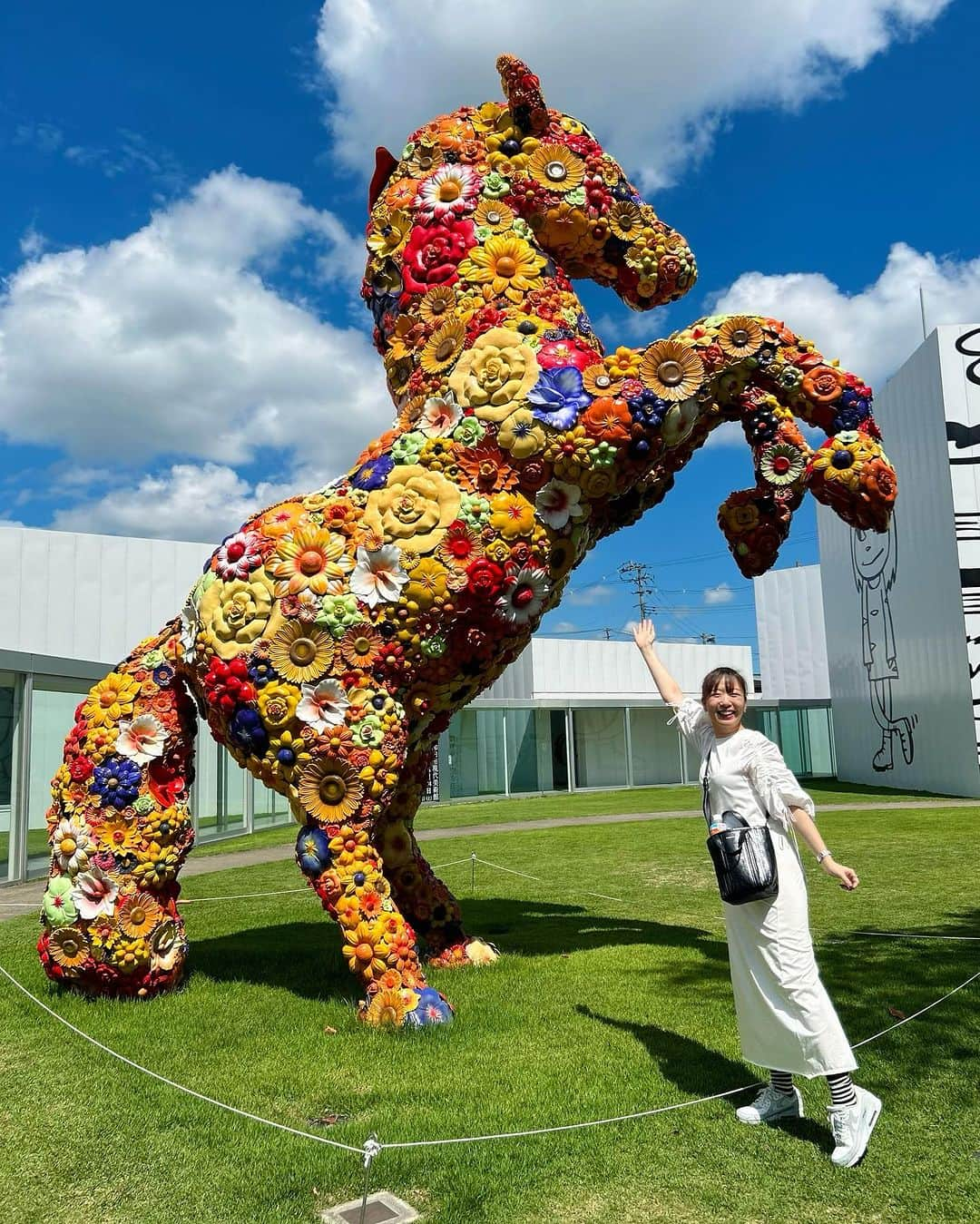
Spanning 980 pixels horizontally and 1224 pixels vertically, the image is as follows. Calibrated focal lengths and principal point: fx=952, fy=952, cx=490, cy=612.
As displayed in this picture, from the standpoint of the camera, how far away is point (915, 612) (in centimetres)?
2017

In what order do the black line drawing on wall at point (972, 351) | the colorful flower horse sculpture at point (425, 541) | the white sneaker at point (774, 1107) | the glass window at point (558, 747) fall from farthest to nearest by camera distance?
the glass window at point (558, 747)
the black line drawing on wall at point (972, 351)
the colorful flower horse sculpture at point (425, 541)
the white sneaker at point (774, 1107)

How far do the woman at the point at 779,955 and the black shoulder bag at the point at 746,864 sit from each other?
103 millimetres

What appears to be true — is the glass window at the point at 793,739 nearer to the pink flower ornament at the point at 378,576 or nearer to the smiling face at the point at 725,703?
the pink flower ornament at the point at 378,576

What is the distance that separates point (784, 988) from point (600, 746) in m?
25.3

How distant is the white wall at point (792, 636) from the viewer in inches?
1411

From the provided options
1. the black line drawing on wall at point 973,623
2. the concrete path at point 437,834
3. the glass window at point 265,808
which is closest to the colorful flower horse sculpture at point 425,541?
the concrete path at point 437,834

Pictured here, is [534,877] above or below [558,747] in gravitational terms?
below

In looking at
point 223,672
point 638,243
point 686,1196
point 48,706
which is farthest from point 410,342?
point 48,706

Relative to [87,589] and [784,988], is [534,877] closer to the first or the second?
[784,988]

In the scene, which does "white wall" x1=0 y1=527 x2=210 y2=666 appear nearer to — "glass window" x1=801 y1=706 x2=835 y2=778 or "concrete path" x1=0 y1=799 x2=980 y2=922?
"concrete path" x1=0 y1=799 x2=980 y2=922

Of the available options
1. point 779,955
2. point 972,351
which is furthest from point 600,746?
point 779,955

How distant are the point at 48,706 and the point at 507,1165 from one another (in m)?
12.1

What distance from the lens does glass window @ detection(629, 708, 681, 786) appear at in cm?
2883

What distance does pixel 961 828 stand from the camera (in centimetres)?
1290
